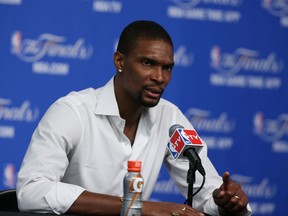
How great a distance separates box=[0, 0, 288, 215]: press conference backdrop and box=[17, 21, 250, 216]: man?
1.75 metres

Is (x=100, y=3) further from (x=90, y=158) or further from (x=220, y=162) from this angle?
(x=90, y=158)

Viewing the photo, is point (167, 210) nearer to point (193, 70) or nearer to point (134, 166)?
point (134, 166)

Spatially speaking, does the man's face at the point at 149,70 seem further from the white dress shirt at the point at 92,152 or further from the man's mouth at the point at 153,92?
the white dress shirt at the point at 92,152

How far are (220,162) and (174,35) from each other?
3.20ft

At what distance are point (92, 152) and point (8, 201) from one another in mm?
387

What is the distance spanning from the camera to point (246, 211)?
2512 millimetres

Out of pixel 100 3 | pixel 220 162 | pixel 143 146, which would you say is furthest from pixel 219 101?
pixel 143 146

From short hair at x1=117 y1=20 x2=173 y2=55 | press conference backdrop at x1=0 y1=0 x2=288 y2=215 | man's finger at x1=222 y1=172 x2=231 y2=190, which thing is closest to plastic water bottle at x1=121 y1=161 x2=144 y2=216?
man's finger at x1=222 y1=172 x2=231 y2=190

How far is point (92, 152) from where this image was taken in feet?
8.89

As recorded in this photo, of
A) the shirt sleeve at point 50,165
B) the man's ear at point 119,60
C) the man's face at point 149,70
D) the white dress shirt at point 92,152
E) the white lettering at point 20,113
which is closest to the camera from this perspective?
the shirt sleeve at point 50,165

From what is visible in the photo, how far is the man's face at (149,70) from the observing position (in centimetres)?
271

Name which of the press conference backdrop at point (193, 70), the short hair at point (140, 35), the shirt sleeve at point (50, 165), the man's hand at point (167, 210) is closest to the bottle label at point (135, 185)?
the man's hand at point (167, 210)

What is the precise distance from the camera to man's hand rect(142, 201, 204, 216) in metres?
2.12

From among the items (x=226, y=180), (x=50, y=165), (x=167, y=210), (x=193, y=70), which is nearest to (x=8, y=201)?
(x=50, y=165)
